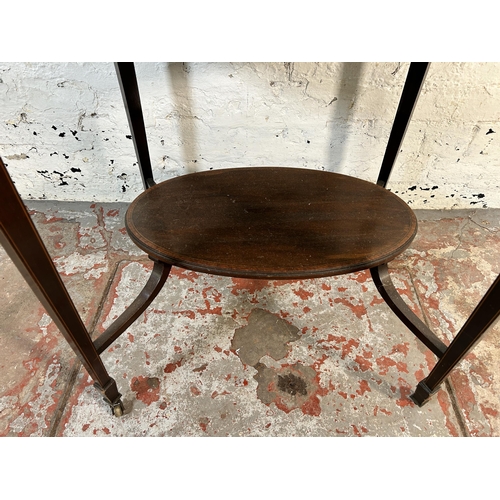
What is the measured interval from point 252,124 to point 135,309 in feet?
3.25

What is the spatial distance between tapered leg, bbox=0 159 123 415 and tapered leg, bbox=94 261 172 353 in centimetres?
9

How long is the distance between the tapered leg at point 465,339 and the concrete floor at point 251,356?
0.30 ft

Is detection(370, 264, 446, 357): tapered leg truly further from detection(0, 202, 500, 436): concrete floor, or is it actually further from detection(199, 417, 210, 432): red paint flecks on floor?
detection(199, 417, 210, 432): red paint flecks on floor

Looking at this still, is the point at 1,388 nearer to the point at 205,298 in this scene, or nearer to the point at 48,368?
the point at 48,368

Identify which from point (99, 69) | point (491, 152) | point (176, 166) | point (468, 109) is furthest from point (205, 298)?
point (491, 152)

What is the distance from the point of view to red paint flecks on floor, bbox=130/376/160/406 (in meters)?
1.14

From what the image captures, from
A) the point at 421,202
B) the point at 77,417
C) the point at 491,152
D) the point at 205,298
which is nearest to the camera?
the point at 77,417

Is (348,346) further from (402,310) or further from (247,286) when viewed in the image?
(247,286)

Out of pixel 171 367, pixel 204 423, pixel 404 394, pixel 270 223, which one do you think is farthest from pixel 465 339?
pixel 171 367

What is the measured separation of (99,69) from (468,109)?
5.30 feet

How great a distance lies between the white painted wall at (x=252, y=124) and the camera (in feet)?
4.84

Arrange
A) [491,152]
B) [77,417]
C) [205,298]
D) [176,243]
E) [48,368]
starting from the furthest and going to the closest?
[491,152]
[205,298]
[48,368]
[77,417]
[176,243]

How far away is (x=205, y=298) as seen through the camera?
57.4 inches

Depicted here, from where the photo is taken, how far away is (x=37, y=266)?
72 centimetres
